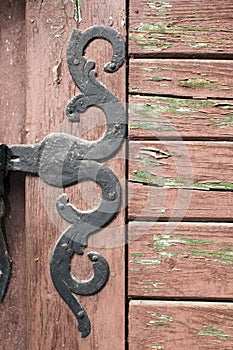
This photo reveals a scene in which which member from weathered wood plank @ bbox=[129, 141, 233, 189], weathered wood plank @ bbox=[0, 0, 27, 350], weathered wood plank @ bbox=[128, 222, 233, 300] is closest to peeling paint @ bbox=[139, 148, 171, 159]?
weathered wood plank @ bbox=[129, 141, 233, 189]

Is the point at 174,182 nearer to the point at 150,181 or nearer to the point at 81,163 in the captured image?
the point at 150,181

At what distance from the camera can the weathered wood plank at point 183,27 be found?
3.62 feet

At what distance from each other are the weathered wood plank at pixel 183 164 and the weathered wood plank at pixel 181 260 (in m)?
0.07

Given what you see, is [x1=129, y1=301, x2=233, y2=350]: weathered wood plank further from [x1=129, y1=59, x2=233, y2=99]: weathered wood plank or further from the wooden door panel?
[x1=129, y1=59, x2=233, y2=99]: weathered wood plank

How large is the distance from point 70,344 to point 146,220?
0.25 metres

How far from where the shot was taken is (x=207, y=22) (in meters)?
1.10

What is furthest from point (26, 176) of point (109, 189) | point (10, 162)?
point (109, 189)

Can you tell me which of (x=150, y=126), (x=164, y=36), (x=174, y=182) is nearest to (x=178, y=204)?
(x=174, y=182)

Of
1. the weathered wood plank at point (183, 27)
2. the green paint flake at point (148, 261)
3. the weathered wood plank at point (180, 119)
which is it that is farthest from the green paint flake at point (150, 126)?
the green paint flake at point (148, 261)

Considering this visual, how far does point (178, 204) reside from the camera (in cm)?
109

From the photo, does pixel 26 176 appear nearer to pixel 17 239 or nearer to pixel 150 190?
pixel 17 239

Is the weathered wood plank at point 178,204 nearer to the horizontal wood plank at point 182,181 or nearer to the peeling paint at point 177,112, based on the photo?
the horizontal wood plank at point 182,181

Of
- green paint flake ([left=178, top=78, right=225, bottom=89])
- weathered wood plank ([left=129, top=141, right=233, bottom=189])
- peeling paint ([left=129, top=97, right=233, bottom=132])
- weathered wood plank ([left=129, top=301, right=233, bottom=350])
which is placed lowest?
weathered wood plank ([left=129, top=301, right=233, bottom=350])

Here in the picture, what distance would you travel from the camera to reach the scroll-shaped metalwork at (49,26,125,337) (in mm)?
1102
